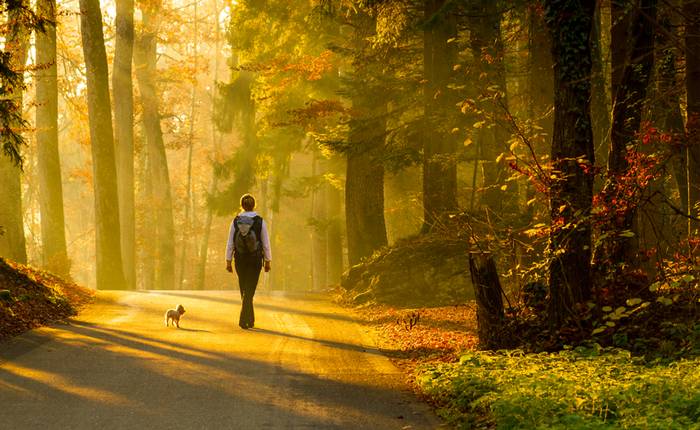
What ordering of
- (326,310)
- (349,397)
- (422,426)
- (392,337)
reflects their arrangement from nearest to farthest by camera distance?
1. (422,426)
2. (349,397)
3. (392,337)
4. (326,310)

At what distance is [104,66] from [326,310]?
1325cm

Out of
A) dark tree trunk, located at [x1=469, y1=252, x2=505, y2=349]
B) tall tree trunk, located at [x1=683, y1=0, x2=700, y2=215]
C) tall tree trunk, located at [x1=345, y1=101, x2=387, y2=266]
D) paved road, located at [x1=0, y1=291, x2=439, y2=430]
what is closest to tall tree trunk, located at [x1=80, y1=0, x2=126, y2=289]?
tall tree trunk, located at [x1=345, y1=101, x2=387, y2=266]

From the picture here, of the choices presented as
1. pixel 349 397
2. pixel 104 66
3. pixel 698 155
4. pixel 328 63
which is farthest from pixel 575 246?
pixel 104 66

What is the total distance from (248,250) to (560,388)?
23.6ft

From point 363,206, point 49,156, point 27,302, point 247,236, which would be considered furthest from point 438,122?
point 49,156

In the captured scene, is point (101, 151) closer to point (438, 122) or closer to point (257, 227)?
point (438, 122)

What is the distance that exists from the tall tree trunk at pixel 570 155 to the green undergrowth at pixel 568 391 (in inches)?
47.7

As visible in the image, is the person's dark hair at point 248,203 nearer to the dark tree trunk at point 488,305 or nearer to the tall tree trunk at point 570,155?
the dark tree trunk at point 488,305

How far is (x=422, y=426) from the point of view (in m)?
7.50

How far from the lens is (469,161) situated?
20.4 metres

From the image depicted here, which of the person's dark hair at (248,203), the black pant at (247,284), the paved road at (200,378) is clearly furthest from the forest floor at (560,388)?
the person's dark hair at (248,203)

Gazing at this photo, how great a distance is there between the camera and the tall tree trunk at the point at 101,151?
25953mm

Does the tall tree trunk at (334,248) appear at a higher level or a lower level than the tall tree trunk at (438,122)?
lower

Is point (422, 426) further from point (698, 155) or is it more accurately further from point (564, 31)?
point (698, 155)
